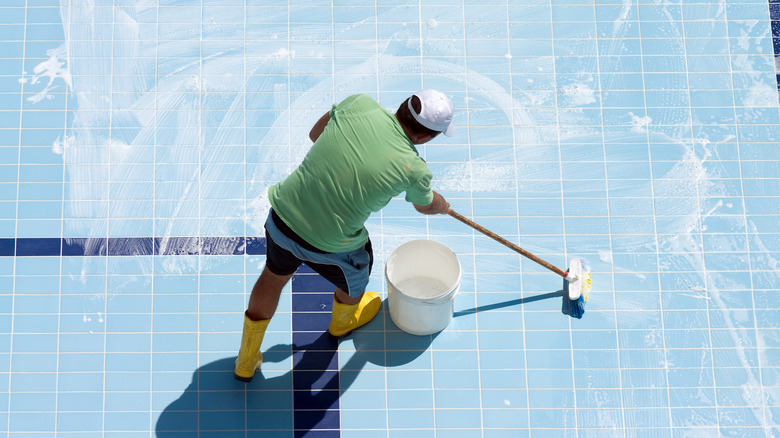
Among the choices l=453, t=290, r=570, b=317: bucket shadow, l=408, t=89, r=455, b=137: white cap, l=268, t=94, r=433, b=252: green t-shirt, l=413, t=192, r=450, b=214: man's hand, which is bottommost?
l=453, t=290, r=570, b=317: bucket shadow

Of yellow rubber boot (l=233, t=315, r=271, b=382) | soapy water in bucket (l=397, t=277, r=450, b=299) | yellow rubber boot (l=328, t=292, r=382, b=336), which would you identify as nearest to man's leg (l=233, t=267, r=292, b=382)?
yellow rubber boot (l=233, t=315, r=271, b=382)

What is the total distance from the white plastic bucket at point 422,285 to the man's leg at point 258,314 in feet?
1.85

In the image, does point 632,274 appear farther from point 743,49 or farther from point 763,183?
point 743,49

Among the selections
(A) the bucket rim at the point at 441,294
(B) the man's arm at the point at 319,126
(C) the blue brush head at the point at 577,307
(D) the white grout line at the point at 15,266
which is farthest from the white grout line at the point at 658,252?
(D) the white grout line at the point at 15,266

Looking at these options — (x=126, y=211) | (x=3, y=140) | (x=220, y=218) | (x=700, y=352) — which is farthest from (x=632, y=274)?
(x=3, y=140)

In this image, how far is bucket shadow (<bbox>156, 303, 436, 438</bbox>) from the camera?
3535mm

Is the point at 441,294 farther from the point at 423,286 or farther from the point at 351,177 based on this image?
the point at 351,177

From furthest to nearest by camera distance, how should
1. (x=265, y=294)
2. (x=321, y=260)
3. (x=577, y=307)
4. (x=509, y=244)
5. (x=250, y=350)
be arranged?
(x=577, y=307) < (x=509, y=244) < (x=250, y=350) < (x=265, y=294) < (x=321, y=260)

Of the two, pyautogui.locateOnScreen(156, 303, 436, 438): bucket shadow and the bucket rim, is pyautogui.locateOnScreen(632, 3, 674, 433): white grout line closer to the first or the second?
the bucket rim

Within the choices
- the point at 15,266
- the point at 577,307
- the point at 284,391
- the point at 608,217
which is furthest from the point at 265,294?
the point at 608,217

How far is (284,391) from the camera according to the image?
358cm

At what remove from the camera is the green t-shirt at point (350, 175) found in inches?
106

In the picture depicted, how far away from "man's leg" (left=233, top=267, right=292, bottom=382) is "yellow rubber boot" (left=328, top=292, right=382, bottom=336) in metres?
0.34

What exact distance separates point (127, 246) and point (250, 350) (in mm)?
883
